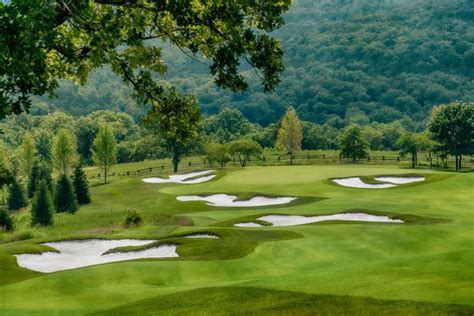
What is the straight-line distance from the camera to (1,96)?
33.7 ft

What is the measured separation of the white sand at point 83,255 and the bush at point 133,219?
897 cm

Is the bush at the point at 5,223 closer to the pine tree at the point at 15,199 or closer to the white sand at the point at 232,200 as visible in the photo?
the white sand at the point at 232,200

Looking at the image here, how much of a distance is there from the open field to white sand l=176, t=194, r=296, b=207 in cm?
627

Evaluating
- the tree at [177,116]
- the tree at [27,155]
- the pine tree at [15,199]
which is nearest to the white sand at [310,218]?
the tree at [177,116]

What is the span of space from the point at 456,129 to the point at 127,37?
89668mm

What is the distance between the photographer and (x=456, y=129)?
93750 mm

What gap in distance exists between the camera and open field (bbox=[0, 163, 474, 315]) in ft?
46.8

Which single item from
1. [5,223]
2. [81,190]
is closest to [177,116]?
[5,223]

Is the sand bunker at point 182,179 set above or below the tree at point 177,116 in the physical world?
below

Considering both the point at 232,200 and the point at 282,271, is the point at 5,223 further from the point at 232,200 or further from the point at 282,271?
the point at 282,271

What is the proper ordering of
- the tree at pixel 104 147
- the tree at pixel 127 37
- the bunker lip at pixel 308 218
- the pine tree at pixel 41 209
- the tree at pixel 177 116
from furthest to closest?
the tree at pixel 104 147
the pine tree at pixel 41 209
the bunker lip at pixel 308 218
the tree at pixel 177 116
the tree at pixel 127 37

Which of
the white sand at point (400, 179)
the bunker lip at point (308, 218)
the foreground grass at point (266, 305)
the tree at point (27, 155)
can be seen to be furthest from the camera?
the tree at point (27, 155)

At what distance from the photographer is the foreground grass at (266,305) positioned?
1291 cm

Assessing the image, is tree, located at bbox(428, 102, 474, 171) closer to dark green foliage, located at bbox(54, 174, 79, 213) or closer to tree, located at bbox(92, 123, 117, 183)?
tree, located at bbox(92, 123, 117, 183)
